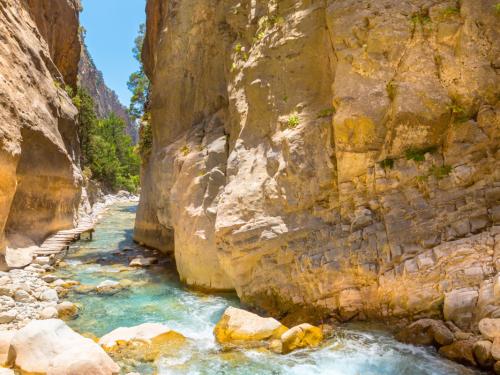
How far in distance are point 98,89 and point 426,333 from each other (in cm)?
9164

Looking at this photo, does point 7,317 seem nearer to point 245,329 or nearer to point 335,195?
point 245,329

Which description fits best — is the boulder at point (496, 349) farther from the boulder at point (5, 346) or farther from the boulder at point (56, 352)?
the boulder at point (5, 346)

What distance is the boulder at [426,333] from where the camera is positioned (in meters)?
6.63

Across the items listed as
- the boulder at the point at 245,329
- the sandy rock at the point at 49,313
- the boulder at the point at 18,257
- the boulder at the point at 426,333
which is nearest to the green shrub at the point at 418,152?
the boulder at the point at 426,333

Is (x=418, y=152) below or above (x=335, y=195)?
above

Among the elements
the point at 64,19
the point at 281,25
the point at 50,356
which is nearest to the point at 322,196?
the point at 281,25

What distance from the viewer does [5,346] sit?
6617 millimetres

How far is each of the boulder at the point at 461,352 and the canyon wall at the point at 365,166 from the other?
18.6 inches

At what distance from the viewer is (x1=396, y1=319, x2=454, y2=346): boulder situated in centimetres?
663

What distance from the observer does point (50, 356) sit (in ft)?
20.2

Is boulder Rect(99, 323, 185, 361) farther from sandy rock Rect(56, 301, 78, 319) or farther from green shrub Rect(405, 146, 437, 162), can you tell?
green shrub Rect(405, 146, 437, 162)

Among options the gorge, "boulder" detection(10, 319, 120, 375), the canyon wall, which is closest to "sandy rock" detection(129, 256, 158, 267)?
the gorge

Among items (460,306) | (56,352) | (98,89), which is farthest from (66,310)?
(98,89)

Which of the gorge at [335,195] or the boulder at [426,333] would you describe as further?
the gorge at [335,195]
